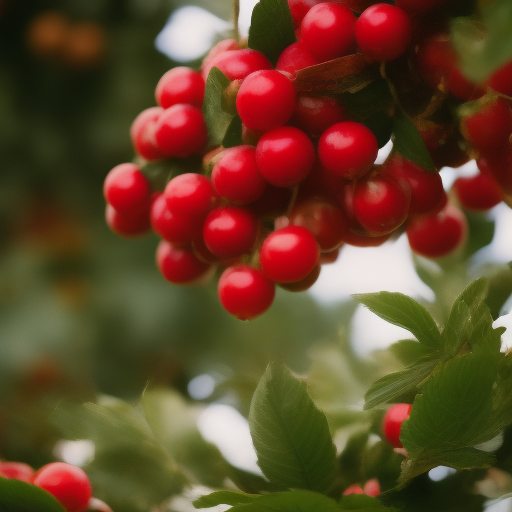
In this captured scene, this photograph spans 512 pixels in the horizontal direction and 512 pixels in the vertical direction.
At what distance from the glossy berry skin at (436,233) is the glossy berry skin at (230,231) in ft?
0.49

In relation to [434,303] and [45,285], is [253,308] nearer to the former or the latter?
[434,303]

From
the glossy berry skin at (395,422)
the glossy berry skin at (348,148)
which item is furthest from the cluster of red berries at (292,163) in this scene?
the glossy berry skin at (395,422)

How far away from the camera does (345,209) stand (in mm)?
411

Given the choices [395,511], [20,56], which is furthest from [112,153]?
[395,511]

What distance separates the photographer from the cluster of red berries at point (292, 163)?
0.36 meters

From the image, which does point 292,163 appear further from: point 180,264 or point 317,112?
point 180,264

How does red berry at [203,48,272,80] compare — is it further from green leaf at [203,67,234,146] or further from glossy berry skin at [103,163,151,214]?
glossy berry skin at [103,163,151,214]

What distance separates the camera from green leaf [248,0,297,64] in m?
0.37

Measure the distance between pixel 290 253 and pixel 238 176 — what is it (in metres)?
0.06

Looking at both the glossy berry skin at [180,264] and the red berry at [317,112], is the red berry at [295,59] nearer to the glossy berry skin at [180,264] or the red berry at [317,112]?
the red berry at [317,112]

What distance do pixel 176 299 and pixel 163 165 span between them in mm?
483

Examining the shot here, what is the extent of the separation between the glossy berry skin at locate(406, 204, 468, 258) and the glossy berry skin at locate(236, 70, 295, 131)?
174mm

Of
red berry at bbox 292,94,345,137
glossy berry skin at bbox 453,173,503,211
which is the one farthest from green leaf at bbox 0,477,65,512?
glossy berry skin at bbox 453,173,503,211

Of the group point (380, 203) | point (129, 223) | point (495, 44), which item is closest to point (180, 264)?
point (129, 223)
